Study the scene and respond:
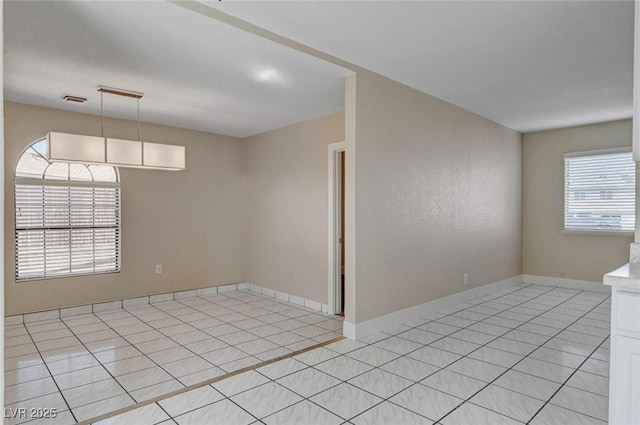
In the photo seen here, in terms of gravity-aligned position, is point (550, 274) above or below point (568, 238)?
below

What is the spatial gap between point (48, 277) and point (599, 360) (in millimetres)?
5676

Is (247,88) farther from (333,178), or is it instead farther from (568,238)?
(568,238)

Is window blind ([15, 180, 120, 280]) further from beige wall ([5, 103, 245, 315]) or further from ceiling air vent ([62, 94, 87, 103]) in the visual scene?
ceiling air vent ([62, 94, 87, 103])

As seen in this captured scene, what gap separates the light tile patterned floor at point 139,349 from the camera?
103 inches

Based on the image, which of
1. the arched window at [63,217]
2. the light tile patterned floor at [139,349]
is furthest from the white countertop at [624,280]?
the arched window at [63,217]

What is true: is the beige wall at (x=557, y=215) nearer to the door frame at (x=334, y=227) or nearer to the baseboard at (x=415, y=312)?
the baseboard at (x=415, y=312)

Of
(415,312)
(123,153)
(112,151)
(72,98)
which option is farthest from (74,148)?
(415,312)

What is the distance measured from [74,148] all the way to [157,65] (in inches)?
43.0

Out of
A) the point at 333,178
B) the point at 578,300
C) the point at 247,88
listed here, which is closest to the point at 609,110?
the point at 578,300

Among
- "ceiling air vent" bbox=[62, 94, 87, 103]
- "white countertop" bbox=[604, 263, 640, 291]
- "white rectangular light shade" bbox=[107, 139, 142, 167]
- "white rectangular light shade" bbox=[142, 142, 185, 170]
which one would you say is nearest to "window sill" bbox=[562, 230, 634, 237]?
"white countertop" bbox=[604, 263, 640, 291]

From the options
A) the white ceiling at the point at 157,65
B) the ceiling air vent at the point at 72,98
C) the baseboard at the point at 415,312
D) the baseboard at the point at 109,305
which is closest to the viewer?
the white ceiling at the point at 157,65

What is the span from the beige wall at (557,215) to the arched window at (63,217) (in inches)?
250

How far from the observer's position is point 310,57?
10.5 ft

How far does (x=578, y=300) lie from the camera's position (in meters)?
5.18
